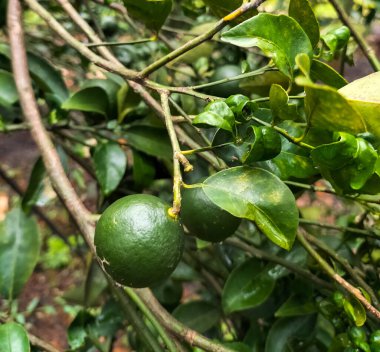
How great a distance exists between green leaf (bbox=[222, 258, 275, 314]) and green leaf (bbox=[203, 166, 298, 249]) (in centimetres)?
38

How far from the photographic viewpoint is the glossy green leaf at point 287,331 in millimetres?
879

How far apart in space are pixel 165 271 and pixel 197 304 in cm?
55

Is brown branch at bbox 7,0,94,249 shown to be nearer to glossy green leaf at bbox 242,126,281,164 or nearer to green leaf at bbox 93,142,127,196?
green leaf at bbox 93,142,127,196

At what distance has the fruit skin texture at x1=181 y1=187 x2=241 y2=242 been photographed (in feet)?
2.03

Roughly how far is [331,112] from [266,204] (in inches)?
4.8

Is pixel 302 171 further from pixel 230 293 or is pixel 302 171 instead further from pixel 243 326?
pixel 243 326

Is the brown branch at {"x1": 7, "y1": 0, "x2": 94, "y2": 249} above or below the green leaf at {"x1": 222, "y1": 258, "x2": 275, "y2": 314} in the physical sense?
above

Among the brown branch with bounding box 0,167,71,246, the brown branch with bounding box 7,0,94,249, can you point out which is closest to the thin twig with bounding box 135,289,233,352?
the brown branch with bounding box 7,0,94,249

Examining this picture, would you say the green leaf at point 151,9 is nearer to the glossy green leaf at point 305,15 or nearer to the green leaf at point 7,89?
the glossy green leaf at point 305,15

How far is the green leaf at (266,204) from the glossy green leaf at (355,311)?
0.16 meters

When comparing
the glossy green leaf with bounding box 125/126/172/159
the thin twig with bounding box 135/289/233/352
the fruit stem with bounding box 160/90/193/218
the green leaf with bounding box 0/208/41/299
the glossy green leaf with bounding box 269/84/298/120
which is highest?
the glossy green leaf with bounding box 269/84/298/120

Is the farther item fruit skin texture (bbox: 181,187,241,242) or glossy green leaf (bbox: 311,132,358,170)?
fruit skin texture (bbox: 181,187,241,242)

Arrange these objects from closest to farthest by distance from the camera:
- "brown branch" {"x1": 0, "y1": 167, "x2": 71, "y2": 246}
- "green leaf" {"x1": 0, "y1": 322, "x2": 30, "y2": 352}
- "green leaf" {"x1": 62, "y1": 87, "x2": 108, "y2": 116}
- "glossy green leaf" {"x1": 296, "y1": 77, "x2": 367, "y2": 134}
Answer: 1. "glossy green leaf" {"x1": 296, "y1": 77, "x2": 367, "y2": 134}
2. "green leaf" {"x1": 0, "y1": 322, "x2": 30, "y2": 352}
3. "green leaf" {"x1": 62, "y1": 87, "x2": 108, "y2": 116}
4. "brown branch" {"x1": 0, "y1": 167, "x2": 71, "y2": 246}

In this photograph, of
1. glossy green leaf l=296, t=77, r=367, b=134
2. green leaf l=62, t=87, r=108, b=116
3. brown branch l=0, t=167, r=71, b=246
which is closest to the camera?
glossy green leaf l=296, t=77, r=367, b=134
